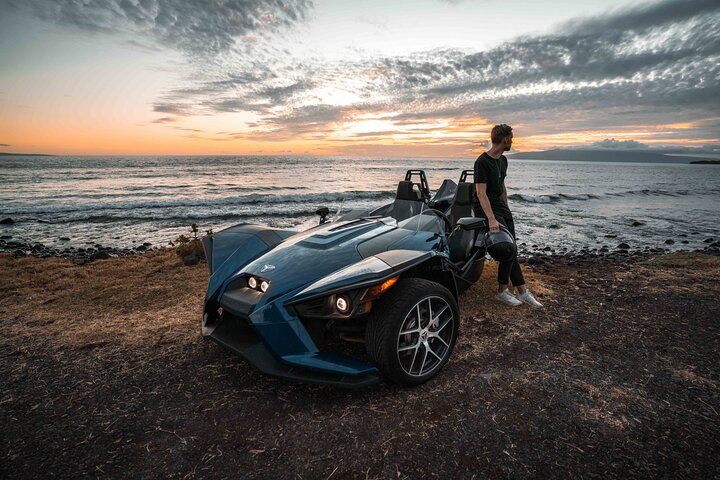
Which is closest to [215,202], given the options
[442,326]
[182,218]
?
[182,218]

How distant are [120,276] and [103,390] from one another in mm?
4106

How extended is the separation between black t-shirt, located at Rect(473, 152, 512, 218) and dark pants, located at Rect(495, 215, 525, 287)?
0.09 metres

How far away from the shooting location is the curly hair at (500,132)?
4734 millimetres

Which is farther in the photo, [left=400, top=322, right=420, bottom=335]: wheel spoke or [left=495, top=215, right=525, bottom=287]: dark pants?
[left=495, top=215, right=525, bottom=287]: dark pants

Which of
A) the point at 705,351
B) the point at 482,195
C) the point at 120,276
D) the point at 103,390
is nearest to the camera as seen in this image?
the point at 103,390

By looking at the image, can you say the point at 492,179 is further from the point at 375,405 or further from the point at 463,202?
the point at 375,405

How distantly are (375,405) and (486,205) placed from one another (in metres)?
2.99

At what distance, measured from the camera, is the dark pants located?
191 inches

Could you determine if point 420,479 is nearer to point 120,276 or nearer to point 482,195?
point 482,195

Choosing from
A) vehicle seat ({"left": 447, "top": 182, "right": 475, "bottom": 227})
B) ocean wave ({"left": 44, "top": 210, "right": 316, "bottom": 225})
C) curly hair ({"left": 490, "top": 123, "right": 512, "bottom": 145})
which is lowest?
ocean wave ({"left": 44, "top": 210, "right": 316, "bottom": 225})

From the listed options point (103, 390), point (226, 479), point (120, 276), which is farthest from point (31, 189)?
point (226, 479)

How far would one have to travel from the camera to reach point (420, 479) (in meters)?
2.15

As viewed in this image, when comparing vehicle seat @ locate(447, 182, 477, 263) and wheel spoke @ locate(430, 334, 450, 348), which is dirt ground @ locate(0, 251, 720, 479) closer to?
wheel spoke @ locate(430, 334, 450, 348)

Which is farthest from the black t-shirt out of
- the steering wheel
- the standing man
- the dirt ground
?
the dirt ground
